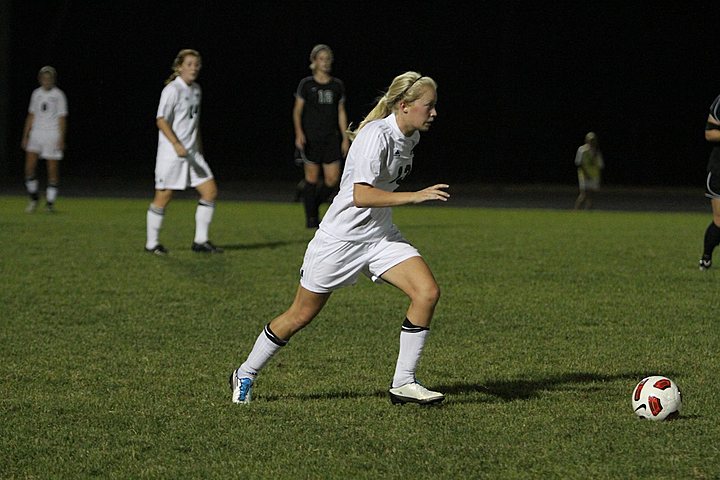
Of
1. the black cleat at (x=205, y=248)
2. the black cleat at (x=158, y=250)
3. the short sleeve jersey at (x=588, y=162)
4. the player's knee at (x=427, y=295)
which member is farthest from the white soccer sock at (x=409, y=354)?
the short sleeve jersey at (x=588, y=162)

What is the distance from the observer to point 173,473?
15.1 feet

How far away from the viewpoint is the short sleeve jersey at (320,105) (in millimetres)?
15297

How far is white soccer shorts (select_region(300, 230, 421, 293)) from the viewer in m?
5.77

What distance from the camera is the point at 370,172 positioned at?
5613 mm

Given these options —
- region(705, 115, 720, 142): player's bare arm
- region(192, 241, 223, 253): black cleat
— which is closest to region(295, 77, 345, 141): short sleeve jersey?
region(192, 241, 223, 253): black cleat

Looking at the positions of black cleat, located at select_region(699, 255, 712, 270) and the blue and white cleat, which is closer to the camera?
the blue and white cleat

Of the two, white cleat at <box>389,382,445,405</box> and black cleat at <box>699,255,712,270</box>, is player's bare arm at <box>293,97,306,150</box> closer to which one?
black cleat at <box>699,255,712,270</box>

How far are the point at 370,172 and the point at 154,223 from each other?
761cm

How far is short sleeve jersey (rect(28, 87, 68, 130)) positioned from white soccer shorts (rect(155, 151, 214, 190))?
6.39 meters

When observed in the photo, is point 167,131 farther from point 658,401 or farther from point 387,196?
point 658,401

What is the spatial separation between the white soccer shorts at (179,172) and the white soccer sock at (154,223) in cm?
26

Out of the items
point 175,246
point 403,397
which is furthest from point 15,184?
point 403,397

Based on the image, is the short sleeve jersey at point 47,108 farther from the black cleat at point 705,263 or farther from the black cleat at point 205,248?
the black cleat at point 705,263

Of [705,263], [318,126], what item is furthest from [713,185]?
[318,126]
